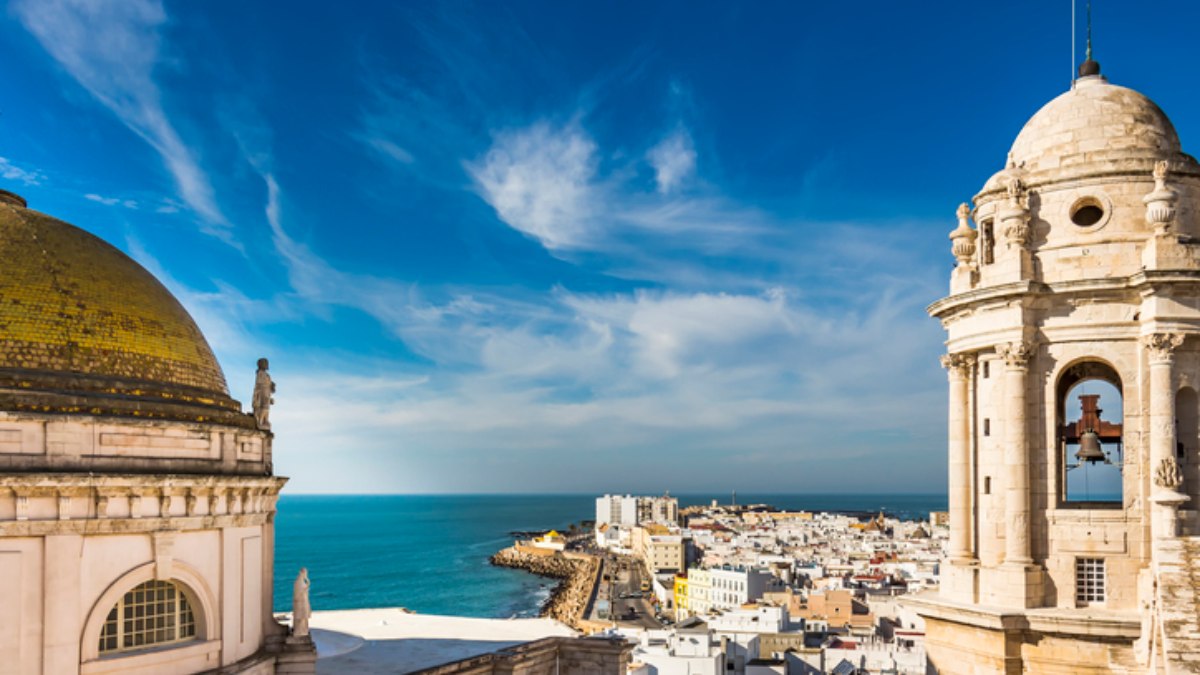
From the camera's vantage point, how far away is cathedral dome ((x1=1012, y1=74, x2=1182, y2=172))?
20297 mm

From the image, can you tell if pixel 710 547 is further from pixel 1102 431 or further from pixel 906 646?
pixel 1102 431

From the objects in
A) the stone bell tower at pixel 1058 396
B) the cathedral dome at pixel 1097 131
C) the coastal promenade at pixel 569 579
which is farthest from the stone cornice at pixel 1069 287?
the coastal promenade at pixel 569 579

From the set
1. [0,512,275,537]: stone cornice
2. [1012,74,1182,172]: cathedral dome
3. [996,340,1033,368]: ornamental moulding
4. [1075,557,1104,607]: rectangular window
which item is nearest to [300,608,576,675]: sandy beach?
[0,512,275,537]: stone cornice

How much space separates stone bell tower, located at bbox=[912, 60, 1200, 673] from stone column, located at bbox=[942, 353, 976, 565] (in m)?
0.03

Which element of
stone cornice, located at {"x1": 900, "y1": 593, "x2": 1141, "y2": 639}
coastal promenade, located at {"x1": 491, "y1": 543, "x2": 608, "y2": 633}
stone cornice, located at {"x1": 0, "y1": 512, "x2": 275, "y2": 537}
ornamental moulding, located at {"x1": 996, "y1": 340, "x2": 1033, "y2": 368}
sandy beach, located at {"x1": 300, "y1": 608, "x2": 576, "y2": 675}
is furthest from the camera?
coastal promenade, located at {"x1": 491, "y1": 543, "x2": 608, "y2": 633}

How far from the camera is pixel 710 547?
174m

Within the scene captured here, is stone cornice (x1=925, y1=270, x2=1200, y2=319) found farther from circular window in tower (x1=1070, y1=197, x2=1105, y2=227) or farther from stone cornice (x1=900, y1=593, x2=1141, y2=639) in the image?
stone cornice (x1=900, y1=593, x2=1141, y2=639)

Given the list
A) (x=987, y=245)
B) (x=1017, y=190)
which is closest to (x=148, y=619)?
(x=987, y=245)

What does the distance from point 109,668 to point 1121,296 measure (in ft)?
66.4

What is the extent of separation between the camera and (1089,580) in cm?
A: 1948

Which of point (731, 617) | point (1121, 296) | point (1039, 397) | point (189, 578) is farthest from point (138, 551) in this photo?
point (731, 617)

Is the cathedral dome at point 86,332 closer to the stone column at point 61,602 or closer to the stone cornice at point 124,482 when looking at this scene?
the stone cornice at point 124,482

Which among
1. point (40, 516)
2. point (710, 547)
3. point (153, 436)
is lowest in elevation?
point (710, 547)

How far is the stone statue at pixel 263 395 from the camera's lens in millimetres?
23875
